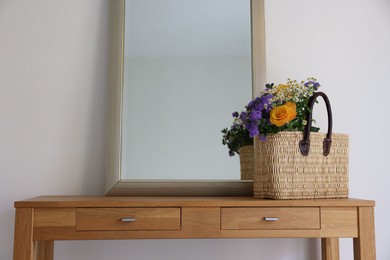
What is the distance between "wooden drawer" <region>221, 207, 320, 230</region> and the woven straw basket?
0.09 metres

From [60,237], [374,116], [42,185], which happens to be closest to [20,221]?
[60,237]

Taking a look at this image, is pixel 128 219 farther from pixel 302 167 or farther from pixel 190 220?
pixel 302 167

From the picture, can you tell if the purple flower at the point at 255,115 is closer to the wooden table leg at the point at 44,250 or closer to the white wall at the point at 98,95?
the white wall at the point at 98,95

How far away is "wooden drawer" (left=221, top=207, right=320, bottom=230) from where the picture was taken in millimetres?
1603

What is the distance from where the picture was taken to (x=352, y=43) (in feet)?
7.22

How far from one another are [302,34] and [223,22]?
0.42 meters

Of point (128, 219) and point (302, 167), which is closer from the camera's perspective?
point (128, 219)

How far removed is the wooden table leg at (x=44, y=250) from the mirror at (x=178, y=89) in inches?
13.7

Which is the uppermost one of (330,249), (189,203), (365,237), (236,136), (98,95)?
(98,95)

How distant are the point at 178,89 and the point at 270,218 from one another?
781mm

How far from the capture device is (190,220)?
1593mm

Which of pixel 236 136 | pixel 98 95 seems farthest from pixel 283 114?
pixel 98 95

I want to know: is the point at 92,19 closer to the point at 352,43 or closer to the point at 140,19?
the point at 140,19

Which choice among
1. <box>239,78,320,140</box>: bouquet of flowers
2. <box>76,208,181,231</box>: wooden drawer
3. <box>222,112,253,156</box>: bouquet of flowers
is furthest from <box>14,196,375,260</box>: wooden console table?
<box>222,112,253,156</box>: bouquet of flowers
